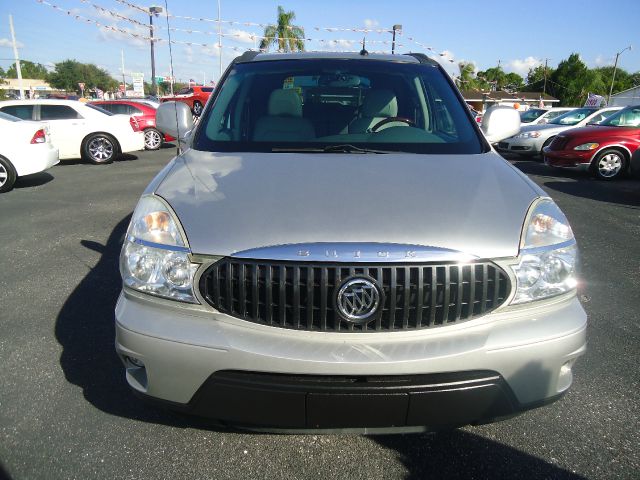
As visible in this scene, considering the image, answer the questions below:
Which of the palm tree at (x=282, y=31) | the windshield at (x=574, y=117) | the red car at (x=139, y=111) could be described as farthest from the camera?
the palm tree at (x=282, y=31)

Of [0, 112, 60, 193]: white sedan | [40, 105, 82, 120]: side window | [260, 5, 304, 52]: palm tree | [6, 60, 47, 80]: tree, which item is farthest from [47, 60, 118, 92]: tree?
[0, 112, 60, 193]: white sedan

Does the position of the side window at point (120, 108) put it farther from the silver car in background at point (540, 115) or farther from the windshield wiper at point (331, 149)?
the windshield wiper at point (331, 149)

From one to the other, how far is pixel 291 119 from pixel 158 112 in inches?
39.2

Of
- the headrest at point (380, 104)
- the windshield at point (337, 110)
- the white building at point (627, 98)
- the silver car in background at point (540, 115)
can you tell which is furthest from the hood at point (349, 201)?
the white building at point (627, 98)

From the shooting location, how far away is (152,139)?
1500 cm

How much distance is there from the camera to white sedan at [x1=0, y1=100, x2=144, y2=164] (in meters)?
10.9

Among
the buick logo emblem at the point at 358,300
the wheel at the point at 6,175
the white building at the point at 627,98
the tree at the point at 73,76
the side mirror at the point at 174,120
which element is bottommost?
the wheel at the point at 6,175

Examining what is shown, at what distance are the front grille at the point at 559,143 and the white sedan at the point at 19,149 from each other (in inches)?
414

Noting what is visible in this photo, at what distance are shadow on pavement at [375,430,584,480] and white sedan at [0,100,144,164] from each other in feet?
37.3

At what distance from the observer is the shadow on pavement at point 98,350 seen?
2396 millimetres

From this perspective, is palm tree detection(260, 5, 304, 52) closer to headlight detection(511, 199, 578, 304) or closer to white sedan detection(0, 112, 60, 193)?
white sedan detection(0, 112, 60, 193)

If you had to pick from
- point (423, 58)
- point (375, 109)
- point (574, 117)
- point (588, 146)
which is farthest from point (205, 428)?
point (574, 117)

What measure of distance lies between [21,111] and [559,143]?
1217cm

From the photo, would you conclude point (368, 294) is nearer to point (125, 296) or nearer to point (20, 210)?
point (125, 296)
